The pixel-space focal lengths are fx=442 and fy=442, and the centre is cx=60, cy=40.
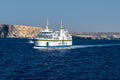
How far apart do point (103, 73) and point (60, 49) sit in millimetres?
85097

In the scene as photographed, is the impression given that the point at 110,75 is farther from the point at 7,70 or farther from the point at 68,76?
the point at 7,70

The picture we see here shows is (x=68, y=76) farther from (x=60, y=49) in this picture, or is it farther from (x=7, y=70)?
(x=60, y=49)

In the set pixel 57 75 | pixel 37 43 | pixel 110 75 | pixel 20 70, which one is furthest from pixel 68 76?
pixel 37 43

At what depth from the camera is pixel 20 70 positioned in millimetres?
73938

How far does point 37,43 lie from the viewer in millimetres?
151875

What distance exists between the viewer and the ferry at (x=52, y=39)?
14914 cm

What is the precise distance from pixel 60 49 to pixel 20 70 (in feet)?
265

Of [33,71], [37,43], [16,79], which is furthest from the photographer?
[37,43]

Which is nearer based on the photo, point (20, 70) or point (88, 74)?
point (88, 74)

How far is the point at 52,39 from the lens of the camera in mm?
151875

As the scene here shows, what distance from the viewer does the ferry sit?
149137 millimetres

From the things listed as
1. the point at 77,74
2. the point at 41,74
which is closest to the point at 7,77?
the point at 41,74

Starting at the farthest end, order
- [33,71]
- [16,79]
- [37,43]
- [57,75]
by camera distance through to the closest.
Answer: [37,43], [33,71], [57,75], [16,79]

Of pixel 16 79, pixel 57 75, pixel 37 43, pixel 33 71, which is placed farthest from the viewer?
pixel 37 43
